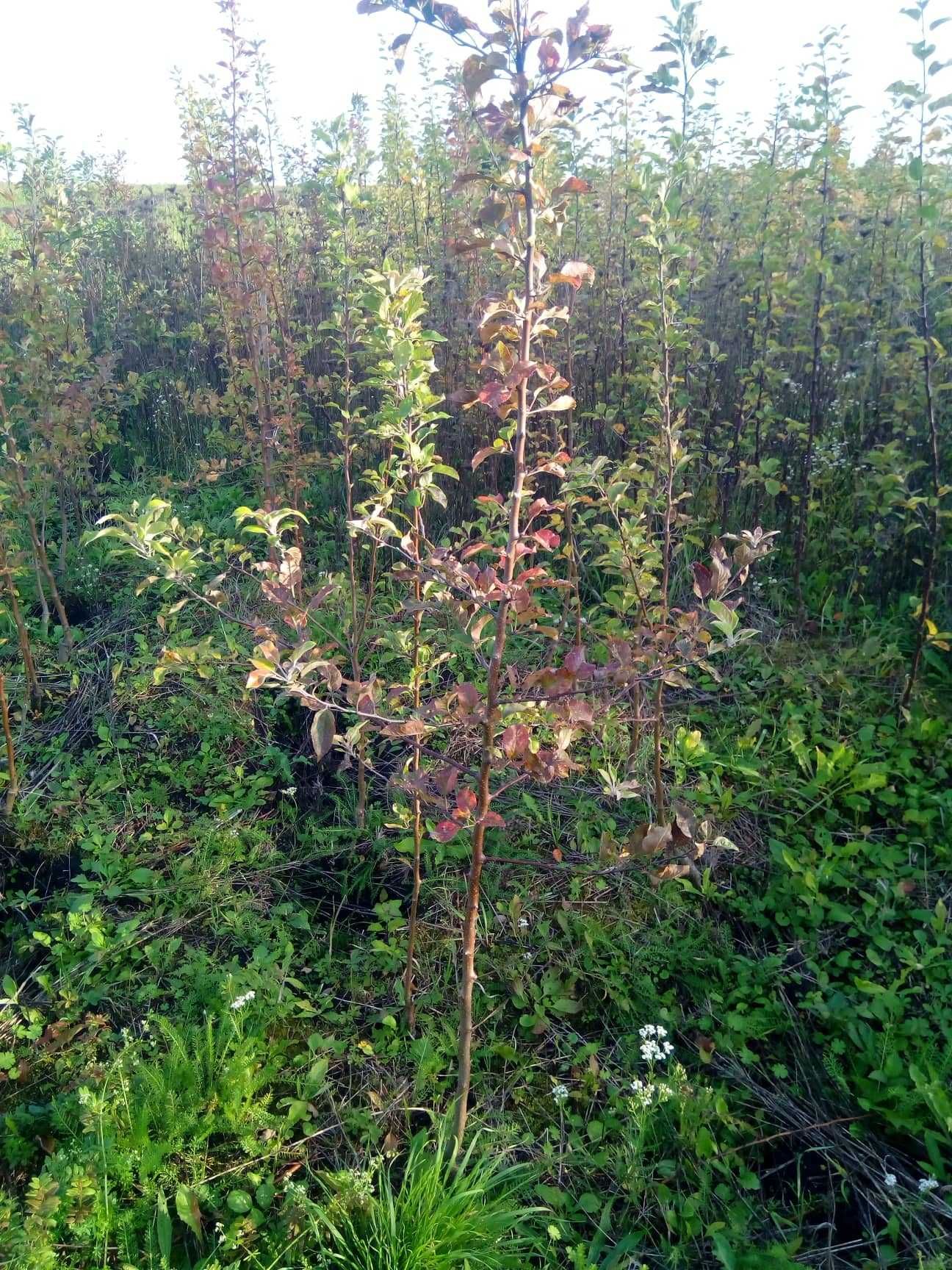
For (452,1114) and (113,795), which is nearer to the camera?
(452,1114)

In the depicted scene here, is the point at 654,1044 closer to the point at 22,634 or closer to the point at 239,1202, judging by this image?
the point at 239,1202

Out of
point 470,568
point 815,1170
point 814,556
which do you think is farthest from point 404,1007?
point 814,556

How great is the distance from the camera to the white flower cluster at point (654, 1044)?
2.22 metres

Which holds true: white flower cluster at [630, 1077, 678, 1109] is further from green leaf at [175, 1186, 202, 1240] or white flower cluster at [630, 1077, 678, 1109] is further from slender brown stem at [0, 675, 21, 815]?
slender brown stem at [0, 675, 21, 815]

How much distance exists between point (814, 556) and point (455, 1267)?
344cm

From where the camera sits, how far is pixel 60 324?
383cm

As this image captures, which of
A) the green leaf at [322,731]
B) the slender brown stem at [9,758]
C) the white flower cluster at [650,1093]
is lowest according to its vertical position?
the white flower cluster at [650,1093]

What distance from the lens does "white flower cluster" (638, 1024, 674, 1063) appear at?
222cm

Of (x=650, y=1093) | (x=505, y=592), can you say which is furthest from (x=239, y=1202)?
(x=505, y=592)

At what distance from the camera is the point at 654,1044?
2.23m

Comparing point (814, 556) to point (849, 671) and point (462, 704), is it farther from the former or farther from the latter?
point (462, 704)

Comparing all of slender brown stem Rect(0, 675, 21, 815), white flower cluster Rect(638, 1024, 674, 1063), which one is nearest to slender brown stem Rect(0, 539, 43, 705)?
slender brown stem Rect(0, 675, 21, 815)

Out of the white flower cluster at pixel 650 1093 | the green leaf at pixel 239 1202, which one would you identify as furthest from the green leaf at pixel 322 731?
the white flower cluster at pixel 650 1093

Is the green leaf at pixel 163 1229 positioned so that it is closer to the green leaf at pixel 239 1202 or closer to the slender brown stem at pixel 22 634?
the green leaf at pixel 239 1202
